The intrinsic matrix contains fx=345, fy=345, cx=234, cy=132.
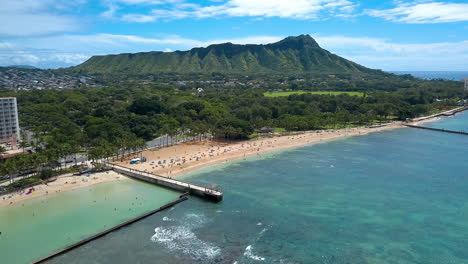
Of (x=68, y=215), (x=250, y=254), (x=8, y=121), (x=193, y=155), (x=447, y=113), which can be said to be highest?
(x=8, y=121)

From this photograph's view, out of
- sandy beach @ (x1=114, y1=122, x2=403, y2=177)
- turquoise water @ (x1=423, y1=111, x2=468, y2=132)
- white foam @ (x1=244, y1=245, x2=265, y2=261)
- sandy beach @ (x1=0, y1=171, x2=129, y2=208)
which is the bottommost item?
white foam @ (x1=244, y1=245, x2=265, y2=261)

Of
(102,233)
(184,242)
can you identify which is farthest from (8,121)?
(184,242)

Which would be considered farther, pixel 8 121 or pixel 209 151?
pixel 8 121

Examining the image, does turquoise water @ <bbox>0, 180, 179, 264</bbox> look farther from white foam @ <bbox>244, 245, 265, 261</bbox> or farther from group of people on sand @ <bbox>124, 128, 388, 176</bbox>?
white foam @ <bbox>244, 245, 265, 261</bbox>

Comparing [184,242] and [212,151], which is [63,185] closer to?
[184,242]

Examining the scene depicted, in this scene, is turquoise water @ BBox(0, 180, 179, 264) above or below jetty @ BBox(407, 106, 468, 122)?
below

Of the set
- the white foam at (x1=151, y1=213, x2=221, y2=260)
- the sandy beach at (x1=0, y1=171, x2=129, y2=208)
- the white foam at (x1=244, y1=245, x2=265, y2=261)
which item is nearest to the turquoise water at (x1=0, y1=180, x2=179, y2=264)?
the sandy beach at (x1=0, y1=171, x2=129, y2=208)
